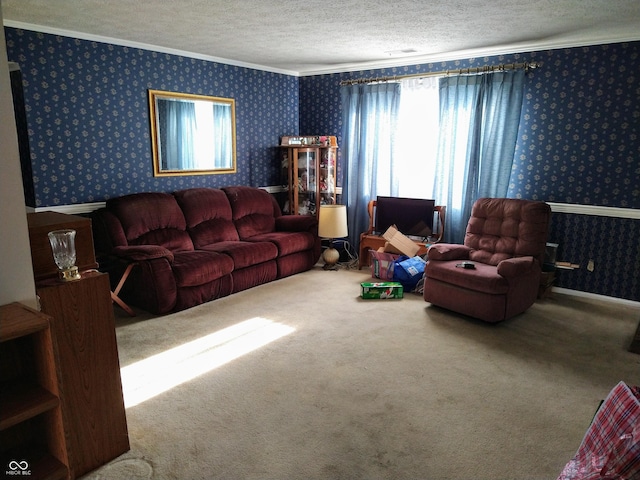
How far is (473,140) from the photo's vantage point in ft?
15.7

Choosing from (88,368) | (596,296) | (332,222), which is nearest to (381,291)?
(332,222)

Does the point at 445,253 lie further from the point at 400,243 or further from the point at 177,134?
the point at 177,134

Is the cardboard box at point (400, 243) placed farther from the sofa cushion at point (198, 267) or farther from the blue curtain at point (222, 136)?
the blue curtain at point (222, 136)

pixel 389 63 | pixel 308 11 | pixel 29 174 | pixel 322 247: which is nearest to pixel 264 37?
pixel 308 11

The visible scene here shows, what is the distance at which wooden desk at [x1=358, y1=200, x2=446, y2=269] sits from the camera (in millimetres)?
5059

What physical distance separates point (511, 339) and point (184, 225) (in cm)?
338

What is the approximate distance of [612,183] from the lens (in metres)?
4.21

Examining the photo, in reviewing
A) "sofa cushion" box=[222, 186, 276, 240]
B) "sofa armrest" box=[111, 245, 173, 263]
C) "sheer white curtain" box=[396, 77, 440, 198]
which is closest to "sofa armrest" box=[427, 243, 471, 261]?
"sheer white curtain" box=[396, 77, 440, 198]

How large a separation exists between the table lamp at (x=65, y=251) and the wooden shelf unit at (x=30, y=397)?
0.31 meters

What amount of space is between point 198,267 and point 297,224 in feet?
5.66

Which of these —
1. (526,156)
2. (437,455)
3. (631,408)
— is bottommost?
(437,455)

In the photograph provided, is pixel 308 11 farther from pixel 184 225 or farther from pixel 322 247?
pixel 322 247

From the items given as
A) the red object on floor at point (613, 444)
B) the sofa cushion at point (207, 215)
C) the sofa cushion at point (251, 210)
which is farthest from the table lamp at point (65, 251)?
the sofa cushion at point (251, 210)

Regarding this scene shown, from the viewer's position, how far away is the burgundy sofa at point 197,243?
155 inches
